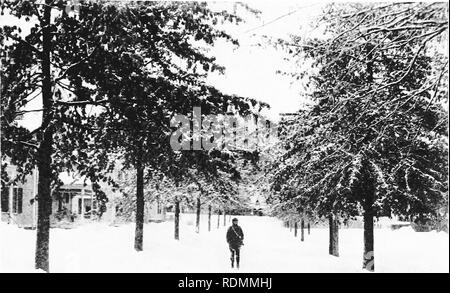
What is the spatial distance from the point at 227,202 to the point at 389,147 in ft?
54.5

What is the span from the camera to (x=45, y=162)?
32.4 feet

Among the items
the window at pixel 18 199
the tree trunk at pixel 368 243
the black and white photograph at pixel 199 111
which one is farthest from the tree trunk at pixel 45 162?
the window at pixel 18 199

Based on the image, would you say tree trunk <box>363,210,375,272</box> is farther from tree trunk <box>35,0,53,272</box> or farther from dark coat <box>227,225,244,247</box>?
tree trunk <box>35,0,53,272</box>

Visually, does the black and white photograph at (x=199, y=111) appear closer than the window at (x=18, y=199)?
Yes

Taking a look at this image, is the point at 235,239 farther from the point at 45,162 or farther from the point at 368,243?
the point at 45,162

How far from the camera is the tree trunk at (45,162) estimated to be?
970 cm

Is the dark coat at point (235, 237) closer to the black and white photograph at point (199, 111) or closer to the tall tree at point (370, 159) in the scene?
the black and white photograph at point (199, 111)

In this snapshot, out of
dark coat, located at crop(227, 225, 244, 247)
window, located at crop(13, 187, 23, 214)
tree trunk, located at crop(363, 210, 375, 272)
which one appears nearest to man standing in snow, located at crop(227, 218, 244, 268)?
dark coat, located at crop(227, 225, 244, 247)

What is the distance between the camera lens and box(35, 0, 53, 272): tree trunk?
970cm

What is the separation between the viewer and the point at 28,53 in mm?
9609

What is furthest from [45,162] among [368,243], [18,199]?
[18,199]
